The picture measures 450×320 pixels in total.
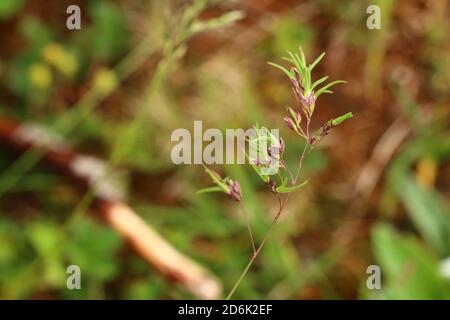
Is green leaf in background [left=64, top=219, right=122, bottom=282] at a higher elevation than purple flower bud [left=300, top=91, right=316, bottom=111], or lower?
higher

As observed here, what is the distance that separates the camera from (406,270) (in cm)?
145

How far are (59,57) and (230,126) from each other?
0.54 metres

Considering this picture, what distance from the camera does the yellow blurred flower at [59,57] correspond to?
1.84 m

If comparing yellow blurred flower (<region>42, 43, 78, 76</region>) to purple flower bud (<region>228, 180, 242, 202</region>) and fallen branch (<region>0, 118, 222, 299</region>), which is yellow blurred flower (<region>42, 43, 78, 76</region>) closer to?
fallen branch (<region>0, 118, 222, 299</region>)

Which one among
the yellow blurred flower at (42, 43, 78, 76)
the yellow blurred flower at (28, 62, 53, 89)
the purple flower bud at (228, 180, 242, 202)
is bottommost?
the purple flower bud at (228, 180, 242, 202)

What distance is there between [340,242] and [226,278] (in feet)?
1.20

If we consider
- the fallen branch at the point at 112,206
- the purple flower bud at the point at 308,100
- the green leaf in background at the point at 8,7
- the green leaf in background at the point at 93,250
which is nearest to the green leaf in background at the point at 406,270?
the fallen branch at the point at 112,206

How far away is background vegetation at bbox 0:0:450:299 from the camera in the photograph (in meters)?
1.58

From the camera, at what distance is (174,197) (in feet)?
5.90

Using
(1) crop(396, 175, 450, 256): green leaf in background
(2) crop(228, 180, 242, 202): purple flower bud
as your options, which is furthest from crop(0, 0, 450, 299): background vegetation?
(2) crop(228, 180, 242, 202): purple flower bud

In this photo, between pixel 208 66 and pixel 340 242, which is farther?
pixel 208 66
